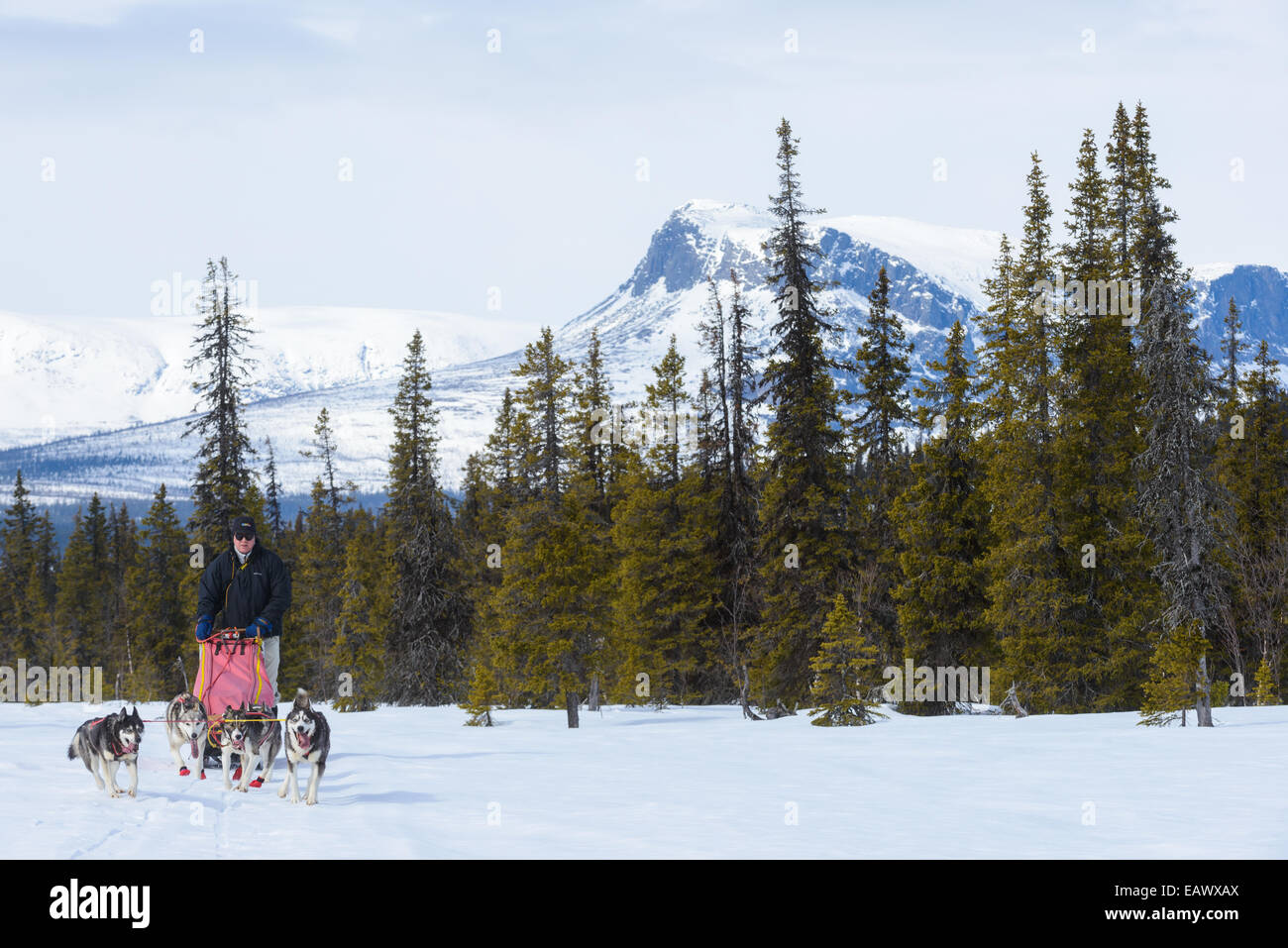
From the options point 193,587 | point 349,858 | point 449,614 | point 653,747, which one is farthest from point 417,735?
point 193,587

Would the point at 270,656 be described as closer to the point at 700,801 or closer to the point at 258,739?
the point at 258,739

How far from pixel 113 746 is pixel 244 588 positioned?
196 cm

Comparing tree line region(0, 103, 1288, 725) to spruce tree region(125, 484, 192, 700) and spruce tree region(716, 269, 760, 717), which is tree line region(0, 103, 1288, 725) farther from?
spruce tree region(125, 484, 192, 700)

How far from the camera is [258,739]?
12.5m

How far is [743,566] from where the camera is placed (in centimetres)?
3850

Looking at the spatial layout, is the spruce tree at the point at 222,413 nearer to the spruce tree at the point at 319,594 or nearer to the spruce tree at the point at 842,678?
the spruce tree at the point at 319,594

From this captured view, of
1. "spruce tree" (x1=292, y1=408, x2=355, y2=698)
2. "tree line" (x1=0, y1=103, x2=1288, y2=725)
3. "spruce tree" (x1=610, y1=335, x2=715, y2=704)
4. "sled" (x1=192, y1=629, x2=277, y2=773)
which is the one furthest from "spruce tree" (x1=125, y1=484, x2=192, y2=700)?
"sled" (x1=192, y1=629, x2=277, y2=773)

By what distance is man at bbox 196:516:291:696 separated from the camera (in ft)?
41.3

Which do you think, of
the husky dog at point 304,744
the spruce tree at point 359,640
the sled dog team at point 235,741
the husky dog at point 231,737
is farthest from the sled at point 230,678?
the spruce tree at point 359,640

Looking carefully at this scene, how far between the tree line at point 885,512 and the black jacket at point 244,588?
1531cm

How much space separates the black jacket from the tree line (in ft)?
50.2

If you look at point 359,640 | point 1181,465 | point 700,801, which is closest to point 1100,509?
point 1181,465

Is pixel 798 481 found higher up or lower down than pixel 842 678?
higher up

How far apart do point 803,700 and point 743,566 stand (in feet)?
20.5
